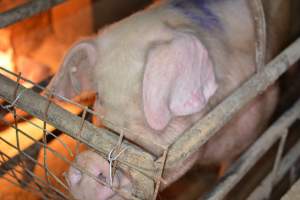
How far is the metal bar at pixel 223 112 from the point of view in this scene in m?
1.02

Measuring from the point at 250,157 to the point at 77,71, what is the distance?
2.39 feet

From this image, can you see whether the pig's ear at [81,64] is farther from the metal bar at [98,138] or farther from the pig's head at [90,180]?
the metal bar at [98,138]

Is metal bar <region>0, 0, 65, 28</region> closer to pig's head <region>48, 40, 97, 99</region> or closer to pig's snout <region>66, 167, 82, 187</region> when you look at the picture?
pig's head <region>48, 40, 97, 99</region>

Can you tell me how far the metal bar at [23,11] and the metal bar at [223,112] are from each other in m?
0.87

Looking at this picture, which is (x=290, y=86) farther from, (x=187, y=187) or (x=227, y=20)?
(x=227, y=20)

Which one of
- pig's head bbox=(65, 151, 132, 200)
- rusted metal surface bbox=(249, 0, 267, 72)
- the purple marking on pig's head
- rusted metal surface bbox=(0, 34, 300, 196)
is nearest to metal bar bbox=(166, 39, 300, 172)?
rusted metal surface bbox=(0, 34, 300, 196)

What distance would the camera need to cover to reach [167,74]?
1479 millimetres

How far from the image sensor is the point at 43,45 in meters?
3.76

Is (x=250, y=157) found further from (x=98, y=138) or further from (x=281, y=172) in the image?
(x=98, y=138)

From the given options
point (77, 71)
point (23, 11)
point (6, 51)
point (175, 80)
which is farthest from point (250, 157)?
point (6, 51)

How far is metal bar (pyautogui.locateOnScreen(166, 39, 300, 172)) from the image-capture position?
1020 mm

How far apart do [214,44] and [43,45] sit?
2162 millimetres

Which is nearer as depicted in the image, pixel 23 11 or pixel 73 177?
pixel 73 177

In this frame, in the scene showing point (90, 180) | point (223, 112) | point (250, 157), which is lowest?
point (250, 157)
